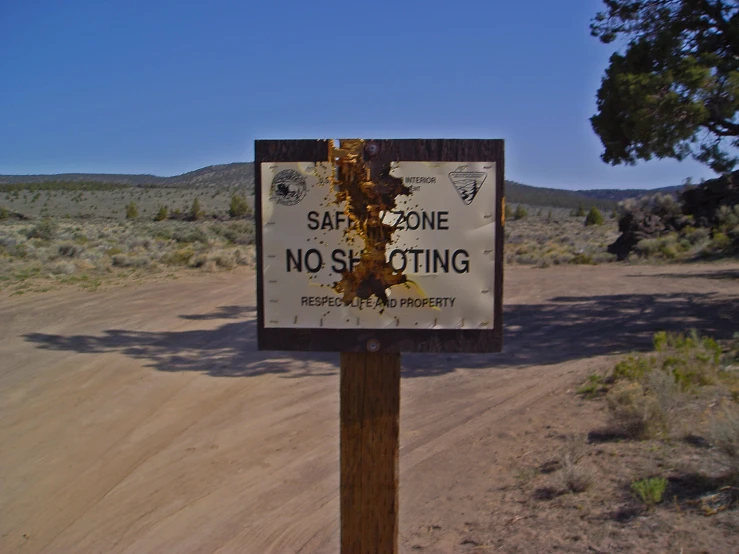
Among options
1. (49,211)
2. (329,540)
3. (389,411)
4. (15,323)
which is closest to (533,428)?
(329,540)

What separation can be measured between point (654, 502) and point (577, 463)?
898 mm

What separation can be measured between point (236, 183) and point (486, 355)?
300 ft

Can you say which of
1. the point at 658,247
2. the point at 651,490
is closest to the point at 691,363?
the point at 651,490

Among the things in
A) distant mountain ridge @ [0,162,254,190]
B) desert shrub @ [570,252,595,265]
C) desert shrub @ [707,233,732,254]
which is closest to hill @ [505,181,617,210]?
distant mountain ridge @ [0,162,254,190]

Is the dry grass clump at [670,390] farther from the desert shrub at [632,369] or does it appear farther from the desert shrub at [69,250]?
the desert shrub at [69,250]

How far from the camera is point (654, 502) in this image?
15.3 ft

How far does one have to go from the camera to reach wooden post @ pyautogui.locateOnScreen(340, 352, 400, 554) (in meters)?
3.09

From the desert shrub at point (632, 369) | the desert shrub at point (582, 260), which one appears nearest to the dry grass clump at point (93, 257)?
the desert shrub at point (582, 260)

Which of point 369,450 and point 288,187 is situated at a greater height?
point 288,187

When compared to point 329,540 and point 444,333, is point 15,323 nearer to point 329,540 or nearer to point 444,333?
point 329,540

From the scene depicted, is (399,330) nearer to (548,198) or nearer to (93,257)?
(93,257)

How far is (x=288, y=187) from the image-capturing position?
297 centimetres

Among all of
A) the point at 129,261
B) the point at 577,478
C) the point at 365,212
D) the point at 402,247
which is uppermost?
the point at 365,212

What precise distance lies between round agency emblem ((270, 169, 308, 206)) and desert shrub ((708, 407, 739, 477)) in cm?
345
